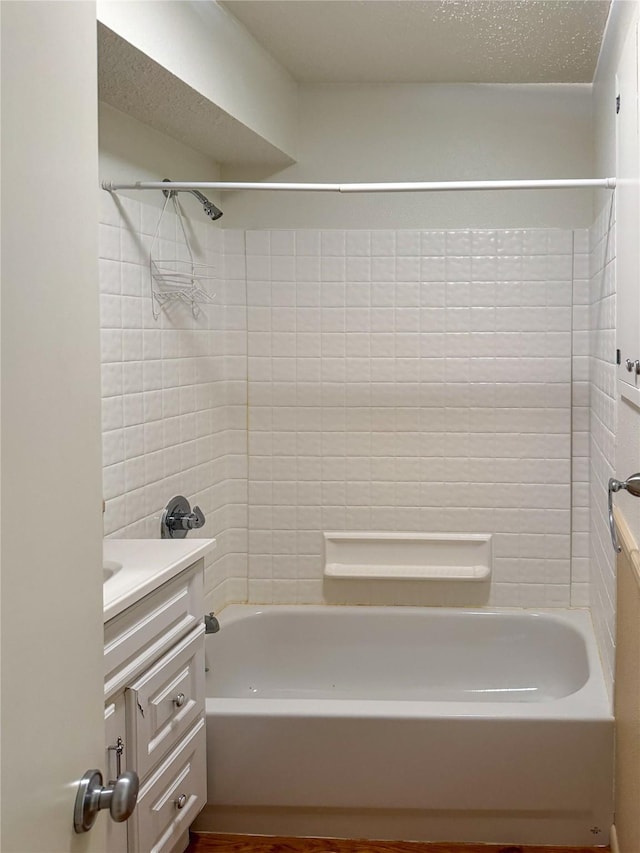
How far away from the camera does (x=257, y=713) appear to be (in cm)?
272

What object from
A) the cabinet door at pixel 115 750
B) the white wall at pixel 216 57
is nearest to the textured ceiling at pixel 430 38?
the white wall at pixel 216 57

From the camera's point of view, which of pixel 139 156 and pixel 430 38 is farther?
pixel 430 38

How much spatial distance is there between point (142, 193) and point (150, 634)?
150 cm

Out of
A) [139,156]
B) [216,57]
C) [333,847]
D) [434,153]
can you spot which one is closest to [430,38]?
[434,153]

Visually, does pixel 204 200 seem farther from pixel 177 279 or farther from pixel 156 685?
pixel 156 685

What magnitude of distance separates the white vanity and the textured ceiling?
1.72 metres

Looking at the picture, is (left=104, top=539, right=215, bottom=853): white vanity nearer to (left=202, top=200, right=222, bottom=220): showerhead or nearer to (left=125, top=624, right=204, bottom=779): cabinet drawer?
(left=125, top=624, right=204, bottom=779): cabinet drawer

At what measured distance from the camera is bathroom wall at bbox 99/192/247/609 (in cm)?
274

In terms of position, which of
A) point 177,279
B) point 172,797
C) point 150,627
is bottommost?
point 172,797

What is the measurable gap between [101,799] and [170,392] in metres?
2.37

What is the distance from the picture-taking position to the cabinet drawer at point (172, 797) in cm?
212

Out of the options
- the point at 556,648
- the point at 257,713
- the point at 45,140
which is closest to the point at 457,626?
the point at 556,648

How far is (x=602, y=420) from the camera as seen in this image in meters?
3.10

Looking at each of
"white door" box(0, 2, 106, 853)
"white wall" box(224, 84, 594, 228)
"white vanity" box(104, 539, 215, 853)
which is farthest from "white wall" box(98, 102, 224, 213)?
"white door" box(0, 2, 106, 853)
